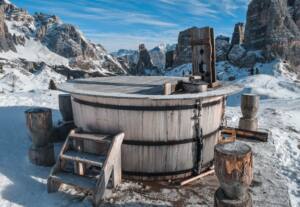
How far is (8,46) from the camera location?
148750mm

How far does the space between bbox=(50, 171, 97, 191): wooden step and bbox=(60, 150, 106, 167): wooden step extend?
28 cm

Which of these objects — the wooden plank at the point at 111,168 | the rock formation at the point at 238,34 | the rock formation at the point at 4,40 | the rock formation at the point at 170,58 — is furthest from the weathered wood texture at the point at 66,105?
the rock formation at the point at 4,40

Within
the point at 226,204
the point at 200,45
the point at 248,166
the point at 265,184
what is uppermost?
the point at 200,45

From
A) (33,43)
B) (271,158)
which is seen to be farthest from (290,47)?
(33,43)

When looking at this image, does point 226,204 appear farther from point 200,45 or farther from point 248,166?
point 200,45

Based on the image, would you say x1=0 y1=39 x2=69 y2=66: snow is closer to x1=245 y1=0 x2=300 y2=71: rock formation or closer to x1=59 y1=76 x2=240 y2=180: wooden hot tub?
x1=245 y1=0 x2=300 y2=71: rock formation

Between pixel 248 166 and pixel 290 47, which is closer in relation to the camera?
pixel 248 166

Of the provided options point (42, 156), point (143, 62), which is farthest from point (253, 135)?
point (143, 62)

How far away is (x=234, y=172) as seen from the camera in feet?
12.6

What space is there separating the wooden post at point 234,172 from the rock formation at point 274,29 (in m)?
61.9

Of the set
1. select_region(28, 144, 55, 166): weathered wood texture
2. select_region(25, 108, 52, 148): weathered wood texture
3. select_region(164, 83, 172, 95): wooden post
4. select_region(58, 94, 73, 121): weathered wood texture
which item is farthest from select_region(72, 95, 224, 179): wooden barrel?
select_region(58, 94, 73, 121): weathered wood texture

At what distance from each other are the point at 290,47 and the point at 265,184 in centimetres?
6504

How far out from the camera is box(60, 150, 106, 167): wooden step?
198 inches

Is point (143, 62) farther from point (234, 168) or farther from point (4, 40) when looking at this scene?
point (234, 168)
